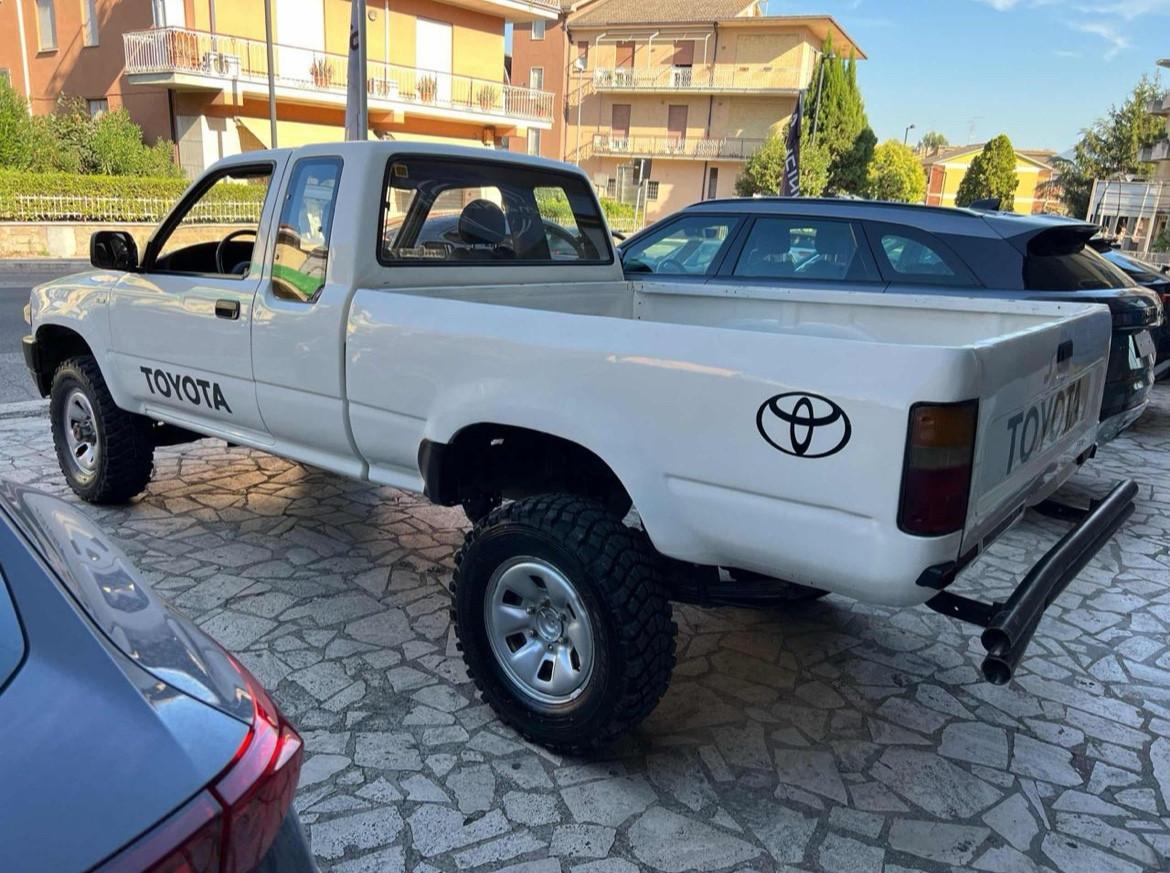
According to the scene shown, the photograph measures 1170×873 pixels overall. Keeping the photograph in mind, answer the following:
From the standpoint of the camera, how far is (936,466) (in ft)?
6.92

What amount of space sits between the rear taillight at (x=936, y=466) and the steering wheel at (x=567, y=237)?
267 cm

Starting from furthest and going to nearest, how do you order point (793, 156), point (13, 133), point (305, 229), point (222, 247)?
point (13, 133), point (793, 156), point (222, 247), point (305, 229)

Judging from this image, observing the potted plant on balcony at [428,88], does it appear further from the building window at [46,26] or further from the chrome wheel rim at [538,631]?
the chrome wheel rim at [538,631]

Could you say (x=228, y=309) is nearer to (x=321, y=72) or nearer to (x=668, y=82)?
(x=321, y=72)

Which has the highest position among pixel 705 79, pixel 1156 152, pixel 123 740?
pixel 705 79

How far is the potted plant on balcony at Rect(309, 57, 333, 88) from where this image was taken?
25.1 metres

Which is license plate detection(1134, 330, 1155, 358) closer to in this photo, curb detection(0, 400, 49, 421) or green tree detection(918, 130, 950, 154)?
curb detection(0, 400, 49, 421)

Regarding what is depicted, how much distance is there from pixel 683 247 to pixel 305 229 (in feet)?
11.3

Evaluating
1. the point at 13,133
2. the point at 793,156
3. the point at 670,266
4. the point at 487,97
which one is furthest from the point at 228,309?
the point at 487,97

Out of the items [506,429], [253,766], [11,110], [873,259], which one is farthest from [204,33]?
[253,766]

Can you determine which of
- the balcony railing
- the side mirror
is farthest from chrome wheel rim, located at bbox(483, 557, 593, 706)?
the balcony railing

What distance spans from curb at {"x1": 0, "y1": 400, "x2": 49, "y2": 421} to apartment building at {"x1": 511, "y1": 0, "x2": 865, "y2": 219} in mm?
38263

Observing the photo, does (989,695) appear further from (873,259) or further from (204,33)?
(204,33)

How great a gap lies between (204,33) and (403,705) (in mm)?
24330
